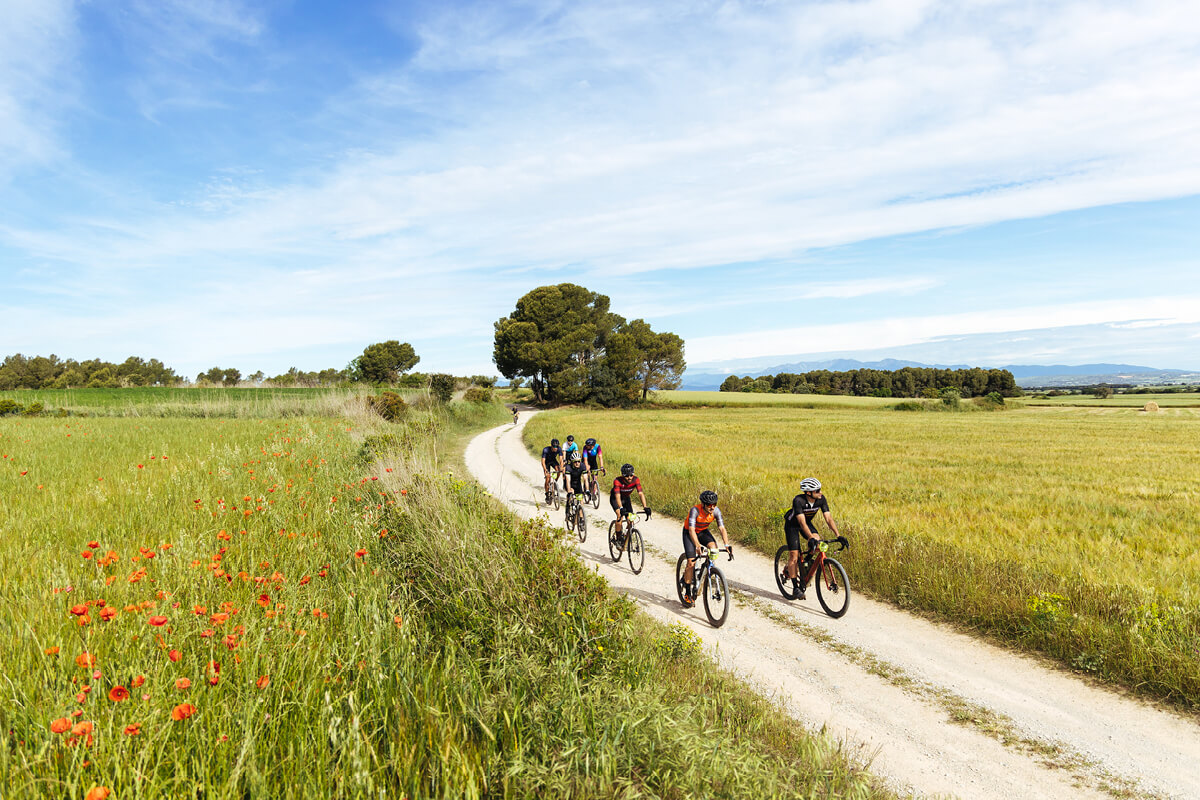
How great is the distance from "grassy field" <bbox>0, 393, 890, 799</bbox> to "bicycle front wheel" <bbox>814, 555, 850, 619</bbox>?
10.4 feet

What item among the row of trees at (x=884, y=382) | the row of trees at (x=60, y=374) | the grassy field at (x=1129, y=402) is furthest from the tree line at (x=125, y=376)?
the grassy field at (x=1129, y=402)

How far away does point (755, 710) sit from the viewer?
18.1 ft

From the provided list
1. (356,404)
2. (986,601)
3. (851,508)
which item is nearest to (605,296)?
(356,404)

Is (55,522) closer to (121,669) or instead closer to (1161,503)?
(121,669)

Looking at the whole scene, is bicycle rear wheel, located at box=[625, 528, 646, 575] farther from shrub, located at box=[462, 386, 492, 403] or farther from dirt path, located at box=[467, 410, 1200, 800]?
shrub, located at box=[462, 386, 492, 403]

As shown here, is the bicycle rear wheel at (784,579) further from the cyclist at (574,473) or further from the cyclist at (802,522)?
the cyclist at (574,473)

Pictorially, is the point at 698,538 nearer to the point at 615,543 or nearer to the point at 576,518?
the point at 615,543

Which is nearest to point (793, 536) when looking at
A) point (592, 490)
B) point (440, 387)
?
point (592, 490)

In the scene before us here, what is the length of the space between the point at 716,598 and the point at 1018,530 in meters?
7.11

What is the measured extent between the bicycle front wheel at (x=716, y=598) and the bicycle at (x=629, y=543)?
205cm

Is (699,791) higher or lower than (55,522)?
lower

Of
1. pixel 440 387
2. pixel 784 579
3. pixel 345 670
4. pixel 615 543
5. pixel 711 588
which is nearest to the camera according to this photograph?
pixel 345 670

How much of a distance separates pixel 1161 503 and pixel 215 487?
841 inches

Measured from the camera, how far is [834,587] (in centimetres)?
886
